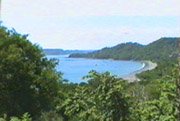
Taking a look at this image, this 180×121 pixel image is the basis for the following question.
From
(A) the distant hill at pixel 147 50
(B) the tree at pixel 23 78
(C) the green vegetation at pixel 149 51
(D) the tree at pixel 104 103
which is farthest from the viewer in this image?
(A) the distant hill at pixel 147 50

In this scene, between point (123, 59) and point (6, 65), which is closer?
point (6, 65)

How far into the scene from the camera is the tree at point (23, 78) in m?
17.4

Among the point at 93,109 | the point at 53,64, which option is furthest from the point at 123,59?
the point at 93,109

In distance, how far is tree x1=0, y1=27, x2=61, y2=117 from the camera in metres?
17.4

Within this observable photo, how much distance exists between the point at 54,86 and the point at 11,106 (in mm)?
2690

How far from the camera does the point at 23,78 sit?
18078 mm

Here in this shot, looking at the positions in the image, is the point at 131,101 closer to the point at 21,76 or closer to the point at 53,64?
the point at 21,76

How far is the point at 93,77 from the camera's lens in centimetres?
873

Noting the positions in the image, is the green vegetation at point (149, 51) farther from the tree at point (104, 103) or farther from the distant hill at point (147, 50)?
the tree at point (104, 103)

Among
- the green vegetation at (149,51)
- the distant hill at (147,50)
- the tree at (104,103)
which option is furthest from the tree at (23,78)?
the distant hill at (147,50)

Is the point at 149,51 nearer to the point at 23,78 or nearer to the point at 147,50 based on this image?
the point at 147,50

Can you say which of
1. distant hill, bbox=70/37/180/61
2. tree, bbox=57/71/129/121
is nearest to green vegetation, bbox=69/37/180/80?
distant hill, bbox=70/37/180/61

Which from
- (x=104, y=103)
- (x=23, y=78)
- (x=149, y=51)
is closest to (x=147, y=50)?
(x=149, y=51)

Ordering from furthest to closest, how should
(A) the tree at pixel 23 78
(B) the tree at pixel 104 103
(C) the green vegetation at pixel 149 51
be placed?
1. (C) the green vegetation at pixel 149 51
2. (A) the tree at pixel 23 78
3. (B) the tree at pixel 104 103
